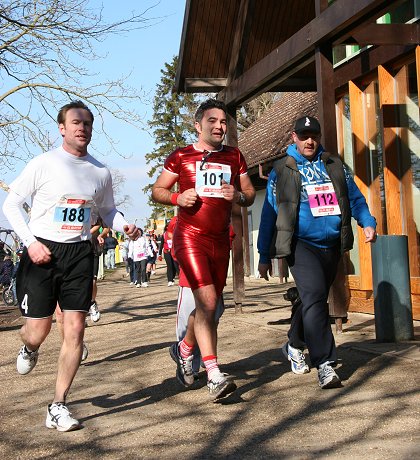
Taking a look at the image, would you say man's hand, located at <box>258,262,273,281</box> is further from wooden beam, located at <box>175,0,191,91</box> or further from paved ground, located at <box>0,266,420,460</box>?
wooden beam, located at <box>175,0,191,91</box>

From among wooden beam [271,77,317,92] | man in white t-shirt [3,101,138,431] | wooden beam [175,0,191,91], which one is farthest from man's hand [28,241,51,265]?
wooden beam [271,77,317,92]

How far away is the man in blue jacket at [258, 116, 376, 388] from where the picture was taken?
659 centimetres

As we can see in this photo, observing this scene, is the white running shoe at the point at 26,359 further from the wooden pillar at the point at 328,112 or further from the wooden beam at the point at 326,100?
the wooden beam at the point at 326,100

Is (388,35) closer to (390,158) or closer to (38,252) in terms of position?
(390,158)

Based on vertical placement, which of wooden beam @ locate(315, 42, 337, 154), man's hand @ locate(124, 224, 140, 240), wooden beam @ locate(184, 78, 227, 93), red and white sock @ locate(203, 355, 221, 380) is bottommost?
red and white sock @ locate(203, 355, 221, 380)

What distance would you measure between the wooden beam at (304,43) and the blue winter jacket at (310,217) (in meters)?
2.44

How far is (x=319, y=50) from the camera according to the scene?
9828mm

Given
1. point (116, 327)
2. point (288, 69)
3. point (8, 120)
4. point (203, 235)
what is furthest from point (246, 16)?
point (203, 235)

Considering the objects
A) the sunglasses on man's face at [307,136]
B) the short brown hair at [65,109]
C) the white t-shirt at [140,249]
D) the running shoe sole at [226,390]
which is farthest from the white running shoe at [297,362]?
the white t-shirt at [140,249]

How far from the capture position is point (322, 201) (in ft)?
21.8

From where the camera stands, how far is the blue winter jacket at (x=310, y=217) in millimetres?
6648

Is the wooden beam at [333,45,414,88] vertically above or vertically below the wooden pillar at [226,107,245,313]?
above

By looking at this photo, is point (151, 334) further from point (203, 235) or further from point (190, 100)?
point (190, 100)

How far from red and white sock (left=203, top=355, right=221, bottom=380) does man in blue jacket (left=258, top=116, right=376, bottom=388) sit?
2.96 ft
